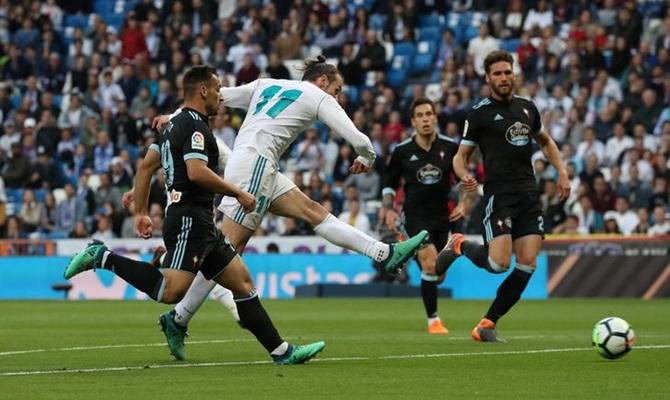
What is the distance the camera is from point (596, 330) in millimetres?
11219

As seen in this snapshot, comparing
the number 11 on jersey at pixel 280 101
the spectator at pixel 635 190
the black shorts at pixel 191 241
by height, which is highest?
the number 11 on jersey at pixel 280 101

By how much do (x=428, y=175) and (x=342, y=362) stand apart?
537cm

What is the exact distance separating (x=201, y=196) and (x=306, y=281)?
15.5 metres

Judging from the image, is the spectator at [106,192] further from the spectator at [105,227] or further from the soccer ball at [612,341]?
the soccer ball at [612,341]

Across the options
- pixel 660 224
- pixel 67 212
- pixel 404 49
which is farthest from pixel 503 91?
pixel 404 49

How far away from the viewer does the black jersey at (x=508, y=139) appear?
1357 cm

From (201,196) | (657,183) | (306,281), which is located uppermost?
(201,196)

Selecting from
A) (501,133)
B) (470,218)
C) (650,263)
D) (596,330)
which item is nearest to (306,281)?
(470,218)

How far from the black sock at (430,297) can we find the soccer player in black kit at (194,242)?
194 inches

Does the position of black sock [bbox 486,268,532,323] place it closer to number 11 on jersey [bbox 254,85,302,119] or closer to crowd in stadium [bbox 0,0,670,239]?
number 11 on jersey [bbox 254,85,302,119]

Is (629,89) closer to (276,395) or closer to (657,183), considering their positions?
(657,183)

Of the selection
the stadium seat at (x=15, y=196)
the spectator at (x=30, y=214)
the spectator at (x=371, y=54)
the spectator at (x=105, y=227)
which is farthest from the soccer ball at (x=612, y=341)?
the stadium seat at (x=15, y=196)

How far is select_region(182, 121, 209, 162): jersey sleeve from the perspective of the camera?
34.2 feet

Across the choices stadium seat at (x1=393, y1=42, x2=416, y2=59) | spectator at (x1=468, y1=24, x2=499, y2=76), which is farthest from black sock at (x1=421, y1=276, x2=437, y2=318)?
stadium seat at (x1=393, y1=42, x2=416, y2=59)
